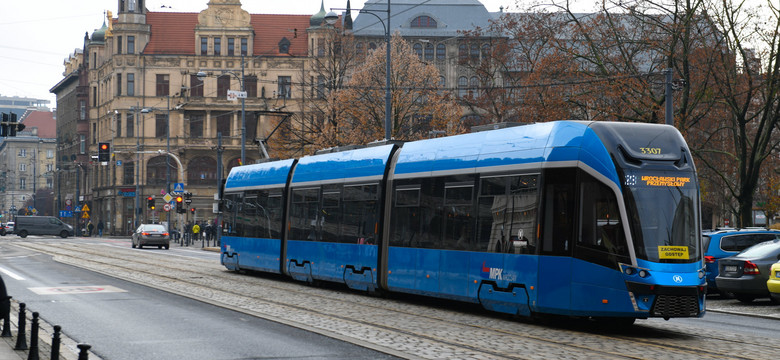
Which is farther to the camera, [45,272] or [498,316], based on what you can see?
[45,272]

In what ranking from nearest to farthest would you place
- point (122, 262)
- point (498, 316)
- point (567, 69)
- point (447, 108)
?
point (498, 316), point (122, 262), point (567, 69), point (447, 108)

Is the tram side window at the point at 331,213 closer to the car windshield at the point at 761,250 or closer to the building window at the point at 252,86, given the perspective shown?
the car windshield at the point at 761,250

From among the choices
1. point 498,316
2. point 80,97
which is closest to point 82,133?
point 80,97

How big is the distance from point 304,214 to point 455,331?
389 inches

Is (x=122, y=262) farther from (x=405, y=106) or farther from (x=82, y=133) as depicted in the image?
(x=82, y=133)

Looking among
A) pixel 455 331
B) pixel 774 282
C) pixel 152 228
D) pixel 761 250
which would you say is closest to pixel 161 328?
pixel 455 331

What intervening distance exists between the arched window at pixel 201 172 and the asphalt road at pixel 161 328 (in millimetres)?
60609

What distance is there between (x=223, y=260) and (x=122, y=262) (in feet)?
24.0

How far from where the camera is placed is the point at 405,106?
47.7m

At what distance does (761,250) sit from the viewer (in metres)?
21.0

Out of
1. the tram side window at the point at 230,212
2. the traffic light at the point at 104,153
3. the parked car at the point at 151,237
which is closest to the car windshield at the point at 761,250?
the tram side window at the point at 230,212

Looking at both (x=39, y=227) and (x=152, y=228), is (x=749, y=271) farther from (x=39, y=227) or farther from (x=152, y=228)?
(x=39, y=227)

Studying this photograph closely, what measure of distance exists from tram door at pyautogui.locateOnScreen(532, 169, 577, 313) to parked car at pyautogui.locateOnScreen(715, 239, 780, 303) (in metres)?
7.99

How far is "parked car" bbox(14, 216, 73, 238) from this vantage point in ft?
255
